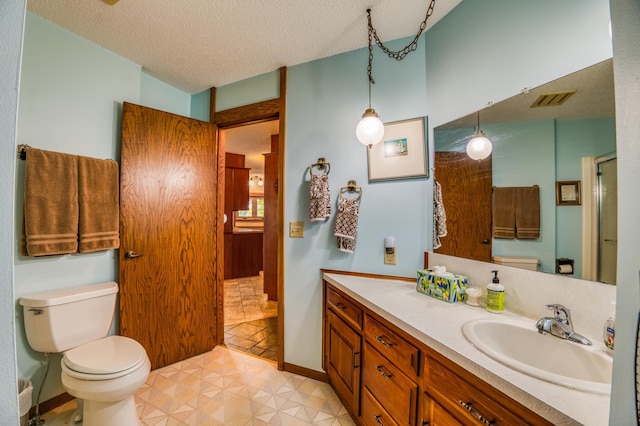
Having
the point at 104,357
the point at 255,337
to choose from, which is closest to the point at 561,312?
the point at 104,357

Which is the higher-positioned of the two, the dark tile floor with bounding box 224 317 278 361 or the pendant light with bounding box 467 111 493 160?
the pendant light with bounding box 467 111 493 160

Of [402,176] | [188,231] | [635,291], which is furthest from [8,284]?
[188,231]

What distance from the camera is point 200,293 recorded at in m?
2.24

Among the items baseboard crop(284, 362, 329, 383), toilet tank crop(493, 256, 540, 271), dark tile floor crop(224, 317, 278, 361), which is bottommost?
dark tile floor crop(224, 317, 278, 361)

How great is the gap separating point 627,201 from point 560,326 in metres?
0.69

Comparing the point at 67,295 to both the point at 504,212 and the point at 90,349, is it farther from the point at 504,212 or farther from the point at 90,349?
the point at 504,212

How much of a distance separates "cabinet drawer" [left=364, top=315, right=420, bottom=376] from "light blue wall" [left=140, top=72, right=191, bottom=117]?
256 centimetres

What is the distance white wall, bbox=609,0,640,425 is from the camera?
0.42 m

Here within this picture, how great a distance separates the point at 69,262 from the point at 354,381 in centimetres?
203

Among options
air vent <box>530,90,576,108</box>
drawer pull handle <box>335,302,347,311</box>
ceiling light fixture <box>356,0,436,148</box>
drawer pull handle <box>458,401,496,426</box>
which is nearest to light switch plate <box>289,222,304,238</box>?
drawer pull handle <box>335,302,347,311</box>

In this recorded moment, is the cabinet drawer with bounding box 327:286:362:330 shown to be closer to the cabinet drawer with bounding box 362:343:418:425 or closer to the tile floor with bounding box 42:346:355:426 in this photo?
the cabinet drawer with bounding box 362:343:418:425

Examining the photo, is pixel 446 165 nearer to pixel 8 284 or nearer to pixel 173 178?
pixel 8 284

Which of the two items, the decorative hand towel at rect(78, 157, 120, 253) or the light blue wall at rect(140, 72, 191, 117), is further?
the light blue wall at rect(140, 72, 191, 117)

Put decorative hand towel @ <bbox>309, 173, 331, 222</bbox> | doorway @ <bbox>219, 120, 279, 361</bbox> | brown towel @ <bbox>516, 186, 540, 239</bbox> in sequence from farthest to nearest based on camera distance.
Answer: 1. doorway @ <bbox>219, 120, 279, 361</bbox>
2. decorative hand towel @ <bbox>309, 173, 331, 222</bbox>
3. brown towel @ <bbox>516, 186, 540, 239</bbox>
